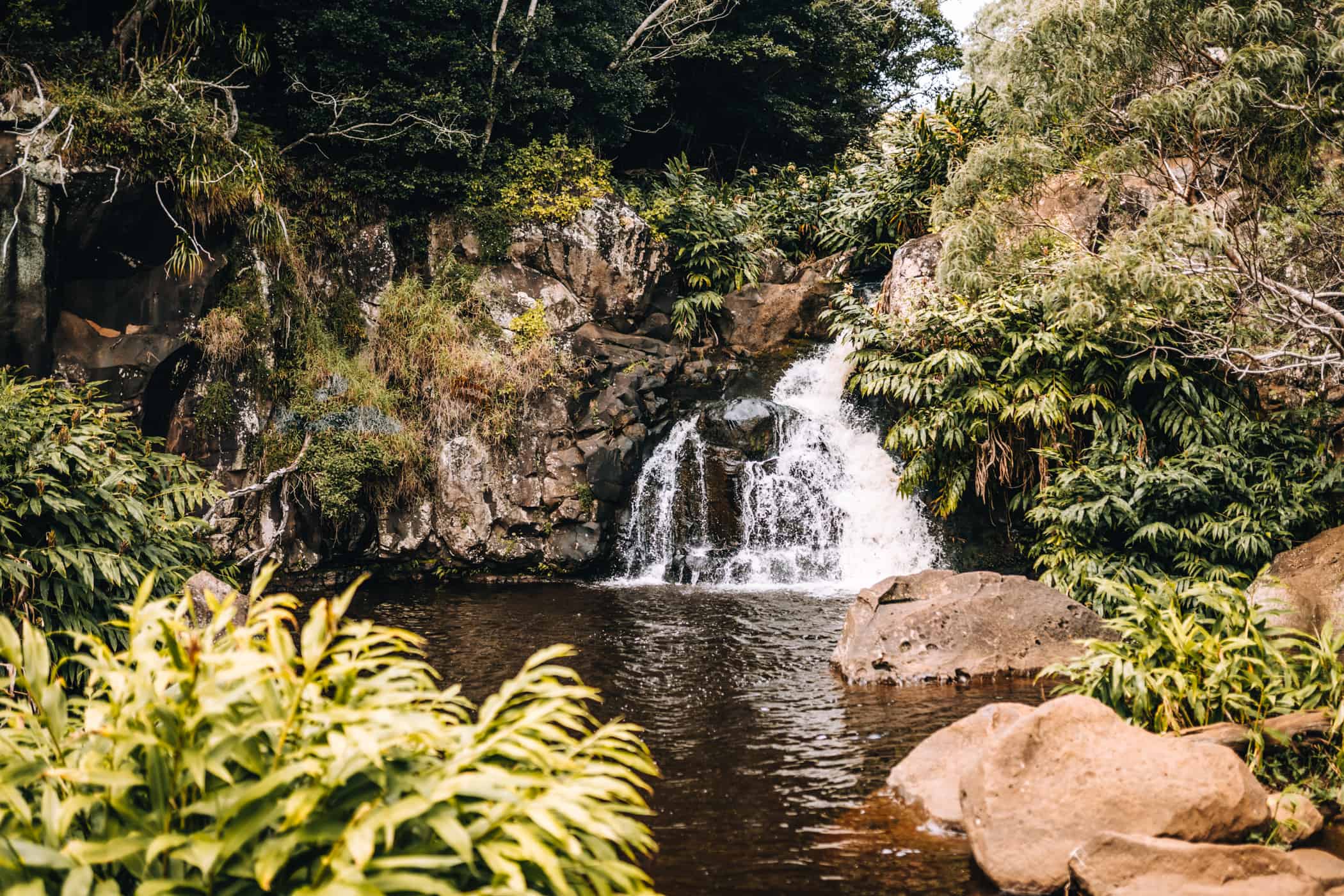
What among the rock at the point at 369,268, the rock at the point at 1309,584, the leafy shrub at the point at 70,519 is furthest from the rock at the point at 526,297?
the rock at the point at 1309,584

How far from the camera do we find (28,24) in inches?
416

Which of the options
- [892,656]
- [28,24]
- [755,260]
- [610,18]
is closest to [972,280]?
[892,656]

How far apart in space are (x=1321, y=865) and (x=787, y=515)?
8.63 metres

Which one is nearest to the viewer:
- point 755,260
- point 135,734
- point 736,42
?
point 135,734

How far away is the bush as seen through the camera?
200 cm

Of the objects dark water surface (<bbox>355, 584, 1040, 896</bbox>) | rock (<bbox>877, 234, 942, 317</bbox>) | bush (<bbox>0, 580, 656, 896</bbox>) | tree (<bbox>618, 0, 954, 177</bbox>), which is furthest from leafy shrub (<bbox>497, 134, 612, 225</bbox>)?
bush (<bbox>0, 580, 656, 896</bbox>)

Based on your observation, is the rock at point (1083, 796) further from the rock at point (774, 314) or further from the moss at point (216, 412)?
the rock at point (774, 314)

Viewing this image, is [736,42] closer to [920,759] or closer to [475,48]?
[475,48]

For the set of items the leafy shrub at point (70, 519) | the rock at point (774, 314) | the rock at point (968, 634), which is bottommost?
the rock at point (968, 634)

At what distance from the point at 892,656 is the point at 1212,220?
5016mm

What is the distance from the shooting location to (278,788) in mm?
2197

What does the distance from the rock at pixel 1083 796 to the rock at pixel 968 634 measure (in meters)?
2.92

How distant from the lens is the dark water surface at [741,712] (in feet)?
14.4

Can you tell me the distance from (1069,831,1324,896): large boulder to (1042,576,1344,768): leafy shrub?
1479mm
